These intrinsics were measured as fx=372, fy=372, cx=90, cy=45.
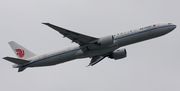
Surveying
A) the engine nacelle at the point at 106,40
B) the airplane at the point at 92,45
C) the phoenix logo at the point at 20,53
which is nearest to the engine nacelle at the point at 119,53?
the airplane at the point at 92,45

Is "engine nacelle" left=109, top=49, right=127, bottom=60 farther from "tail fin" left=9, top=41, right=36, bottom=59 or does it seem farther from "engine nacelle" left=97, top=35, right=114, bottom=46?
"tail fin" left=9, top=41, right=36, bottom=59

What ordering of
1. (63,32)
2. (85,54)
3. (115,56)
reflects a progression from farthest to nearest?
1. (115,56)
2. (85,54)
3. (63,32)

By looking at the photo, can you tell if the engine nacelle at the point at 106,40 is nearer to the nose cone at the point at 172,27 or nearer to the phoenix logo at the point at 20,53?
the nose cone at the point at 172,27

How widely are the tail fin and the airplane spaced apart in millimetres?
918

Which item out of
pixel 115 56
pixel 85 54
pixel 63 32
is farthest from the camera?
pixel 115 56

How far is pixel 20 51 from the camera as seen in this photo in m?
60.0

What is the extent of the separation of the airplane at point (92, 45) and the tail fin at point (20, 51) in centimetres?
92

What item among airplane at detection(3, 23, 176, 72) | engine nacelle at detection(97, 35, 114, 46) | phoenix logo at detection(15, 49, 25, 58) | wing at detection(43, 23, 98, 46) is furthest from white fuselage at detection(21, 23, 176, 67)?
phoenix logo at detection(15, 49, 25, 58)

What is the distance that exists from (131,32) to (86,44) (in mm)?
6525

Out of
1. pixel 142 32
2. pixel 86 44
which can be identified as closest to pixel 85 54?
pixel 86 44

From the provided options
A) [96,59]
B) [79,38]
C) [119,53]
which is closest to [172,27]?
[119,53]

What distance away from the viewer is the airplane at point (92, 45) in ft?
167

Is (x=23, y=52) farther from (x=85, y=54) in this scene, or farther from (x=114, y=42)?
(x=114, y=42)

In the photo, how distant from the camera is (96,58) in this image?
60.1m
